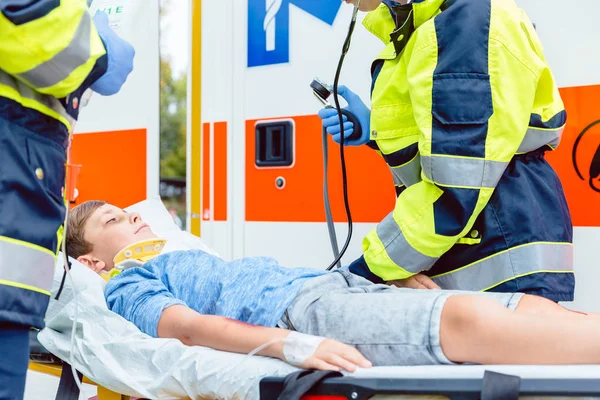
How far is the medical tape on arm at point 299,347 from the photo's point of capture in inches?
71.7

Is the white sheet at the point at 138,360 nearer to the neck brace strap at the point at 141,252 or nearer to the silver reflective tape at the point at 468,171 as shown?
the neck brace strap at the point at 141,252

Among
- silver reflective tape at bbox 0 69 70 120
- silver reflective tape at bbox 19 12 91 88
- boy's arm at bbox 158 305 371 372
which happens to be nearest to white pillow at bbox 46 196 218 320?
boy's arm at bbox 158 305 371 372

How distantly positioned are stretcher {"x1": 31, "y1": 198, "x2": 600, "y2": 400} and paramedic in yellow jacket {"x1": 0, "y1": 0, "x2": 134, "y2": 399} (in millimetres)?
412

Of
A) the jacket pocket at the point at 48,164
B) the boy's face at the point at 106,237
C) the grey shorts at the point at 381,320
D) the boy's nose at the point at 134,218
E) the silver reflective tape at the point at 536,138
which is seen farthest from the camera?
the boy's nose at the point at 134,218

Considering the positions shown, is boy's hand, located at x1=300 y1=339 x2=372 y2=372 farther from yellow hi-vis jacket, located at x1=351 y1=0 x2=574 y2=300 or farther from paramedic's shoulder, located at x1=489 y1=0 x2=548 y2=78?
paramedic's shoulder, located at x1=489 y1=0 x2=548 y2=78

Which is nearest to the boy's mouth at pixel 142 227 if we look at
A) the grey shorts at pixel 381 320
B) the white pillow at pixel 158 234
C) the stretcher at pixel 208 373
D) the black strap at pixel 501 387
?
the white pillow at pixel 158 234

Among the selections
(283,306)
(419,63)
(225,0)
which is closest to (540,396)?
(283,306)

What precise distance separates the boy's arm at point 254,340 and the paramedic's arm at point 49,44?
72 centimetres

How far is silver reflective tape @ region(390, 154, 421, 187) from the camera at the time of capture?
7.28ft

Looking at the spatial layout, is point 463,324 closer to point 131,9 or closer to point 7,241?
point 7,241

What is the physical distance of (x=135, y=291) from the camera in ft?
7.57

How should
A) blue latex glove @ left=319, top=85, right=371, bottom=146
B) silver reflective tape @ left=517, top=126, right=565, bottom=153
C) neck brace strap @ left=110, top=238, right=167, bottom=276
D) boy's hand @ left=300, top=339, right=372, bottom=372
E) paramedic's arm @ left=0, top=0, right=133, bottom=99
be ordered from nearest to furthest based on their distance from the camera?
paramedic's arm @ left=0, top=0, right=133, bottom=99 → boy's hand @ left=300, top=339, right=372, bottom=372 → silver reflective tape @ left=517, top=126, right=565, bottom=153 → blue latex glove @ left=319, top=85, right=371, bottom=146 → neck brace strap @ left=110, top=238, right=167, bottom=276

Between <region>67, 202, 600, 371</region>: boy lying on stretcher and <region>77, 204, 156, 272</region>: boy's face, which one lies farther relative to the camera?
<region>77, 204, 156, 272</region>: boy's face

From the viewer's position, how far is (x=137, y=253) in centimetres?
270
